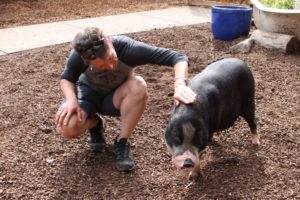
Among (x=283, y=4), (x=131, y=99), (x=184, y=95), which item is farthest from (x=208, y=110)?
(x=283, y=4)

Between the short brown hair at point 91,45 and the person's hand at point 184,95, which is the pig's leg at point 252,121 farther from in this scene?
the short brown hair at point 91,45

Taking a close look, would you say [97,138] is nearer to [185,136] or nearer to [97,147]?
[97,147]

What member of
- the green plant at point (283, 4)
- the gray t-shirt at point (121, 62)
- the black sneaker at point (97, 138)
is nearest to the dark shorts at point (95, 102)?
the gray t-shirt at point (121, 62)

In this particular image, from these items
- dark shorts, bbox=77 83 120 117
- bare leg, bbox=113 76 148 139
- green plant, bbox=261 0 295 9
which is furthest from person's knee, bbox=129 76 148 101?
green plant, bbox=261 0 295 9

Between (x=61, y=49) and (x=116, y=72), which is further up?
(x=116, y=72)

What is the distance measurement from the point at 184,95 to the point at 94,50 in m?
0.59

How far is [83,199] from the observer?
300cm

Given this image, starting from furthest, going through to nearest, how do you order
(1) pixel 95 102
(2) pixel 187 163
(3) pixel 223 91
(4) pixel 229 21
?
(4) pixel 229 21, (1) pixel 95 102, (3) pixel 223 91, (2) pixel 187 163

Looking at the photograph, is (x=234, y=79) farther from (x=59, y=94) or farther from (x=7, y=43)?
(x=7, y=43)

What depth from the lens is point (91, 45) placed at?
2867 mm

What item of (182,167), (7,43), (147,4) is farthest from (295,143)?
(147,4)

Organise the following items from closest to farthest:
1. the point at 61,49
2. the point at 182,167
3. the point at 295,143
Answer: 1. the point at 182,167
2. the point at 295,143
3. the point at 61,49

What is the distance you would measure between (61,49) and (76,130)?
2867 mm

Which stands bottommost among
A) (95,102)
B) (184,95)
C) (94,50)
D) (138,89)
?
(95,102)
